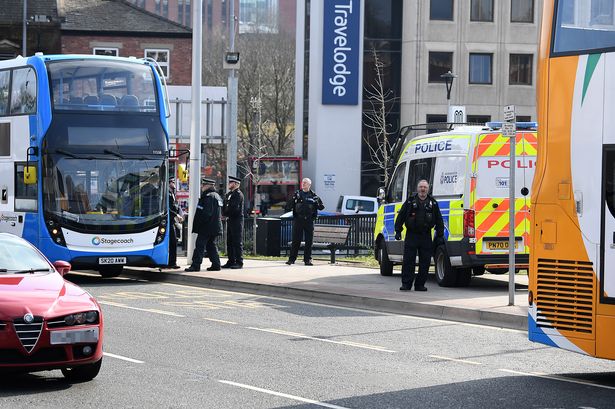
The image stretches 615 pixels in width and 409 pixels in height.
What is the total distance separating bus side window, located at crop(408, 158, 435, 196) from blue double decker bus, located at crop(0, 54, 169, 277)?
15.6 feet

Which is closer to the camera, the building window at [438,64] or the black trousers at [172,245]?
the black trousers at [172,245]

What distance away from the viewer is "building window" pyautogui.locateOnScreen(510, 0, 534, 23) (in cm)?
6191

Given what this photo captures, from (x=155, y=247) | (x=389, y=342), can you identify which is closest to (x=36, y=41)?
(x=155, y=247)

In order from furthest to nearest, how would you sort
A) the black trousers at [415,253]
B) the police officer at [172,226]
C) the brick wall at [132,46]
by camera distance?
1. the brick wall at [132,46]
2. the police officer at [172,226]
3. the black trousers at [415,253]

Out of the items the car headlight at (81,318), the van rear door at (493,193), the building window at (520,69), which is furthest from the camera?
the building window at (520,69)

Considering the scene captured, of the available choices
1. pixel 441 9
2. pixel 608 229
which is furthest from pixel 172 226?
pixel 441 9

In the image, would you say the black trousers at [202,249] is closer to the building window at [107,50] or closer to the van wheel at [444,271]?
the van wheel at [444,271]

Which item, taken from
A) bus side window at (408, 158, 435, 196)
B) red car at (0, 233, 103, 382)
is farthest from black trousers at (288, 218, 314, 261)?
red car at (0, 233, 103, 382)

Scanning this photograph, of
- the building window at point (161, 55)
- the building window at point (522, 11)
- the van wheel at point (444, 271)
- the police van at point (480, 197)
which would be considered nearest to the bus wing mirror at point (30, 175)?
the police van at point (480, 197)

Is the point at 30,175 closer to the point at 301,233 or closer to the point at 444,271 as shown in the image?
the point at 301,233

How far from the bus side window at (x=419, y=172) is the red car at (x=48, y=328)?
11255 millimetres

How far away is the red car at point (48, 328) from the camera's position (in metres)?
9.77

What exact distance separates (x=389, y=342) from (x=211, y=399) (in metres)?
4.48

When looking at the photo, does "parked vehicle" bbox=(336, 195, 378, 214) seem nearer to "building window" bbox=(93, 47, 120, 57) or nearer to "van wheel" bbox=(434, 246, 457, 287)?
"building window" bbox=(93, 47, 120, 57)
